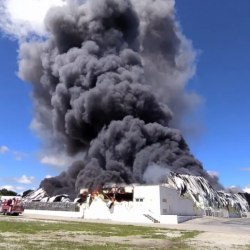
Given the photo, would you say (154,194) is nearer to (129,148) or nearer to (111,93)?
(129,148)

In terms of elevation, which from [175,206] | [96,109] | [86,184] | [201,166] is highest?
[96,109]

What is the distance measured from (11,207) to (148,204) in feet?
62.4

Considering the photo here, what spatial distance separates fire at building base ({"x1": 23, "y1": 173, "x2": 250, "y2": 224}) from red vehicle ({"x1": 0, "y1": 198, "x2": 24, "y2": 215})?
7991 mm

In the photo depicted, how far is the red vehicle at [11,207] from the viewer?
179 ft

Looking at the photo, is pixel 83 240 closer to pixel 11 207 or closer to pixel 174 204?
pixel 11 207

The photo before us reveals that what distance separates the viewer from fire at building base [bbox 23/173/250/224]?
54.0 metres

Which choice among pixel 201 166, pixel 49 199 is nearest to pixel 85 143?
pixel 49 199

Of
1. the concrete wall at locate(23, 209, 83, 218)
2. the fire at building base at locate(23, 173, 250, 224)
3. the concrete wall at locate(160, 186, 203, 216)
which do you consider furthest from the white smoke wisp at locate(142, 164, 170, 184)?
the concrete wall at locate(23, 209, 83, 218)

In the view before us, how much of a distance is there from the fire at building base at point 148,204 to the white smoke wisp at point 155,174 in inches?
56.8

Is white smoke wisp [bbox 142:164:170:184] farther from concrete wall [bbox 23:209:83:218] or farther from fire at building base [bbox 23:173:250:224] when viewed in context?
concrete wall [bbox 23:209:83:218]

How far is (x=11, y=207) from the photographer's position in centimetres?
5456

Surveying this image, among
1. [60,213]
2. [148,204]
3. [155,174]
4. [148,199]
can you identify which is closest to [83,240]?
[148,204]

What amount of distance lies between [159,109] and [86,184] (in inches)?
925

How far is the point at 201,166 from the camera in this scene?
8369 cm
